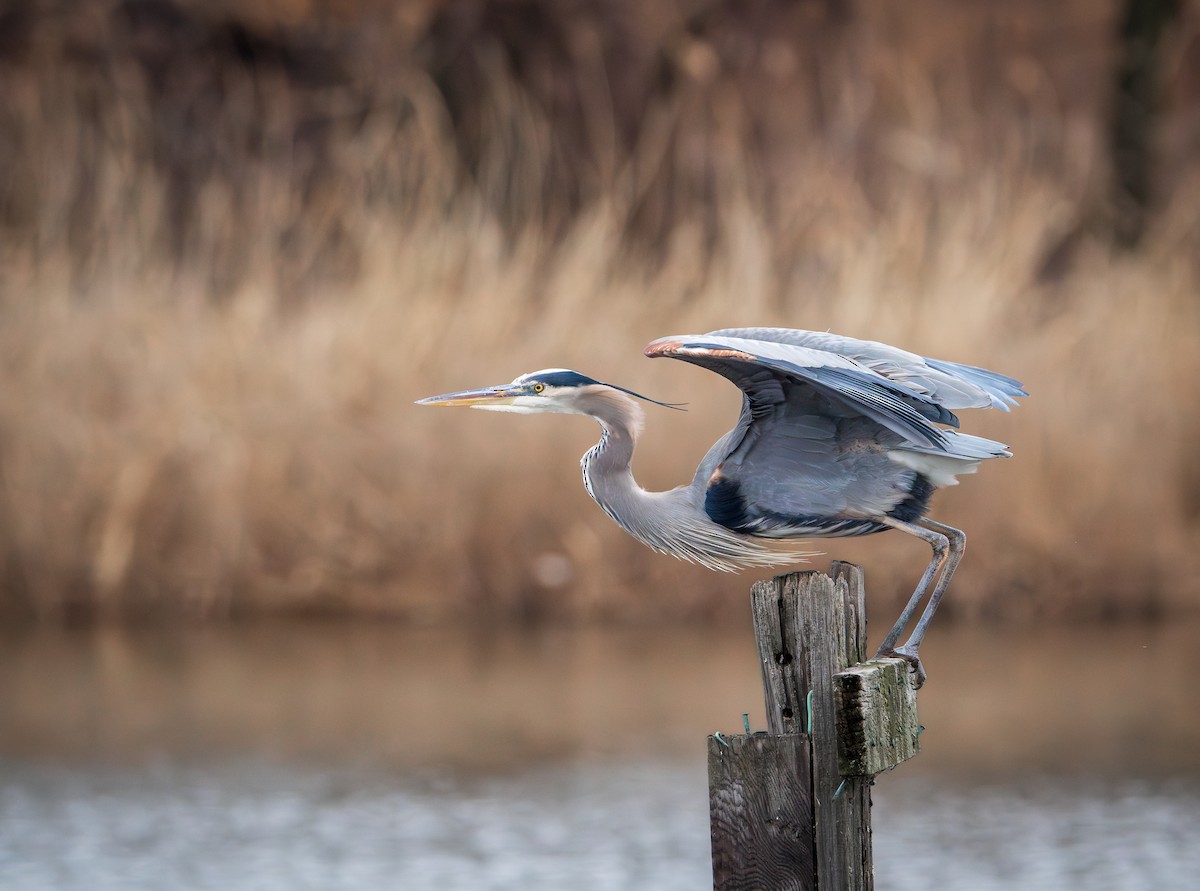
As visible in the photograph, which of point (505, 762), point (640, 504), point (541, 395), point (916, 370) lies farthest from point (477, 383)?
point (916, 370)

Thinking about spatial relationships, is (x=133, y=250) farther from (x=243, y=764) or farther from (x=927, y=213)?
A: (x=927, y=213)

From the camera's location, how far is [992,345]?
858cm

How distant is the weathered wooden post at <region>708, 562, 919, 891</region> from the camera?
9.75 feet

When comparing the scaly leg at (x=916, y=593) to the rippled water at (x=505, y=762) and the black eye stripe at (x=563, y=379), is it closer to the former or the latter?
the black eye stripe at (x=563, y=379)

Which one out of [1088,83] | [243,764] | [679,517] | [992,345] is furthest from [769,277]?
[1088,83]

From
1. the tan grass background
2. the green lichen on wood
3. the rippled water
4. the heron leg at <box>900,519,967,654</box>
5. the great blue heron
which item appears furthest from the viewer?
the tan grass background

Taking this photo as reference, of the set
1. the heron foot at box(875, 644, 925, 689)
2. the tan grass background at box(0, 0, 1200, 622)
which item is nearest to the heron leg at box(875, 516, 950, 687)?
the heron foot at box(875, 644, 925, 689)

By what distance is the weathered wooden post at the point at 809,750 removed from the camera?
2.97 metres

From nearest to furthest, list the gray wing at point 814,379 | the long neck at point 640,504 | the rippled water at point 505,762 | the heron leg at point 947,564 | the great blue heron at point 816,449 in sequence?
the gray wing at point 814,379 < the great blue heron at point 816,449 < the heron leg at point 947,564 < the long neck at point 640,504 < the rippled water at point 505,762

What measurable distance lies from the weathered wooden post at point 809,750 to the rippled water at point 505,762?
279 cm

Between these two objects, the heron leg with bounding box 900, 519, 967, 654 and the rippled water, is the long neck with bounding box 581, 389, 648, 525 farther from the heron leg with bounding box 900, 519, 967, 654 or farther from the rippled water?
the rippled water

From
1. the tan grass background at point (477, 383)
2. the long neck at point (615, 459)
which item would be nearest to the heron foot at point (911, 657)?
the long neck at point (615, 459)

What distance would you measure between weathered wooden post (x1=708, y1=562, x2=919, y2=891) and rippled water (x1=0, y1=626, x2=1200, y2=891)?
110 inches

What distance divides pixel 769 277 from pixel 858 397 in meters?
5.85
